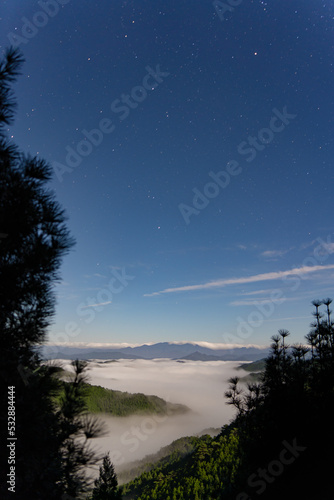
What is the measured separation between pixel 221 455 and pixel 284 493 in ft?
96.6

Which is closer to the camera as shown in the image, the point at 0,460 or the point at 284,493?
the point at 0,460

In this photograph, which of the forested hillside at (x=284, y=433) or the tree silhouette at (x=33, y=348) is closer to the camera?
the tree silhouette at (x=33, y=348)

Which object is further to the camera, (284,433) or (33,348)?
(284,433)

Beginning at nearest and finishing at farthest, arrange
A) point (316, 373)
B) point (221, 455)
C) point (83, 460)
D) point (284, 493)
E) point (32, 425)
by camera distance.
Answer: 1. point (32, 425)
2. point (83, 460)
3. point (284, 493)
4. point (316, 373)
5. point (221, 455)

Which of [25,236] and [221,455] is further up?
[25,236]

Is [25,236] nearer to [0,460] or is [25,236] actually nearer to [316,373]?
[0,460]

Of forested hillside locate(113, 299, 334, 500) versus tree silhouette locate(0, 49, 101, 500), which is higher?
tree silhouette locate(0, 49, 101, 500)

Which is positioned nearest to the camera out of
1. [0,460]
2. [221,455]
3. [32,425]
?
[0,460]

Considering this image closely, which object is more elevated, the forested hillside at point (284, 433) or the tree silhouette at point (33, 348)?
the tree silhouette at point (33, 348)

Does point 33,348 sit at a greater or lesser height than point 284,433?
greater

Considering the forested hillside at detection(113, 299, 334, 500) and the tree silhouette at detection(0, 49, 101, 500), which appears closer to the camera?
the tree silhouette at detection(0, 49, 101, 500)

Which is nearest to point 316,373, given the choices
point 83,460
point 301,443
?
point 301,443

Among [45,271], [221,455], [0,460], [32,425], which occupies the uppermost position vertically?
[45,271]

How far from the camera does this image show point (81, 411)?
4156 mm
